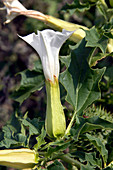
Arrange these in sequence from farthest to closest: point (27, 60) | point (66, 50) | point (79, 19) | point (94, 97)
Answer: point (27, 60)
point (79, 19)
point (66, 50)
point (94, 97)

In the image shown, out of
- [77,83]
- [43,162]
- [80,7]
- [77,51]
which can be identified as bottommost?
[43,162]

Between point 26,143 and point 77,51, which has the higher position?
point 77,51

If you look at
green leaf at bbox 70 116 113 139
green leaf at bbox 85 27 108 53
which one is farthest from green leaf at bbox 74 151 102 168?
green leaf at bbox 85 27 108 53

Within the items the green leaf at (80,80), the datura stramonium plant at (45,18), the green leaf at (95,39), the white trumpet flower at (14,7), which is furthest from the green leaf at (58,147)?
the white trumpet flower at (14,7)

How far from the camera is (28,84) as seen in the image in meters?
1.30

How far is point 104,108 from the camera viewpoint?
128 centimetres

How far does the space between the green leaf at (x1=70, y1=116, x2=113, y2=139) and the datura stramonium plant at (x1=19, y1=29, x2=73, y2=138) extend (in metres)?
0.08

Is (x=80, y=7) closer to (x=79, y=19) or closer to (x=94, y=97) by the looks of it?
(x=94, y=97)

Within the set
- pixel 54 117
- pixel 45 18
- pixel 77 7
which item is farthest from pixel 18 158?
pixel 77 7

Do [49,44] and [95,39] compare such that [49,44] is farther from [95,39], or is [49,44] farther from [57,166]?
[57,166]

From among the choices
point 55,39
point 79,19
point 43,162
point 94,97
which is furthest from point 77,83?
point 79,19

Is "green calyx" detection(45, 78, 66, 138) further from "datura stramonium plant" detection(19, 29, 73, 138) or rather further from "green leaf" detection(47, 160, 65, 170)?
"green leaf" detection(47, 160, 65, 170)

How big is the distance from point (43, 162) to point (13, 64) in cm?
193

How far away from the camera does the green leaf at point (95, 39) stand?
0.97 m
